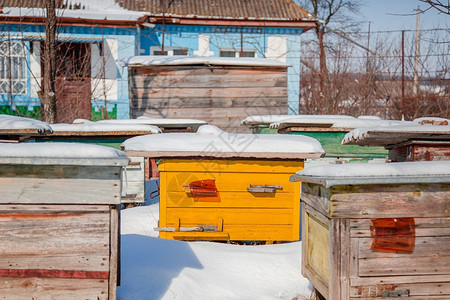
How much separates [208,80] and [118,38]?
5.54 meters

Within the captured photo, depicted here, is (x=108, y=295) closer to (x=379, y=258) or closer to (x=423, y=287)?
(x=379, y=258)

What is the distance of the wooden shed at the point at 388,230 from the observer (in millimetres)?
3695

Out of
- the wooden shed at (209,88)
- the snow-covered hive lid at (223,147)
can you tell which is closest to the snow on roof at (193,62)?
the wooden shed at (209,88)

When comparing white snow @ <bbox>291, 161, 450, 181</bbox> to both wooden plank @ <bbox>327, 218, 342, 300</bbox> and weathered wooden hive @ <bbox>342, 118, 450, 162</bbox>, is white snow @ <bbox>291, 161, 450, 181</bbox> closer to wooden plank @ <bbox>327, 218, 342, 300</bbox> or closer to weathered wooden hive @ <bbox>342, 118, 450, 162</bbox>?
wooden plank @ <bbox>327, 218, 342, 300</bbox>

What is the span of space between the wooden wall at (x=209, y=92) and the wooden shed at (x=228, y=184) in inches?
217

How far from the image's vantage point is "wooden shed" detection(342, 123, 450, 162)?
6020 mm

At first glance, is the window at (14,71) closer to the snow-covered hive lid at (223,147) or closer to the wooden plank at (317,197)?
the snow-covered hive lid at (223,147)

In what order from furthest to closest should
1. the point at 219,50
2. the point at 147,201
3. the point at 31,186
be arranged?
1. the point at 219,50
2. the point at 147,201
3. the point at 31,186

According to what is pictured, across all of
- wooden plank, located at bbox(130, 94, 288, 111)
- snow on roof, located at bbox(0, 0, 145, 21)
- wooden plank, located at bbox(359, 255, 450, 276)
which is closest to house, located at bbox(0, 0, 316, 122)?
snow on roof, located at bbox(0, 0, 145, 21)

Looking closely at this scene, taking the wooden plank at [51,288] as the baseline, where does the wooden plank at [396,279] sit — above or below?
above

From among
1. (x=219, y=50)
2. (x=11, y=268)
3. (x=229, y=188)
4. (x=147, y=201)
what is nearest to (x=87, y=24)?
(x=219, y=50)

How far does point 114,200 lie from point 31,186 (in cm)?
63

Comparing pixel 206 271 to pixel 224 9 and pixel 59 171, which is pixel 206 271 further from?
pixel 224 9

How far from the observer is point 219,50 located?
57.2ft
